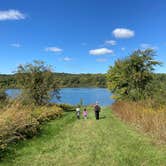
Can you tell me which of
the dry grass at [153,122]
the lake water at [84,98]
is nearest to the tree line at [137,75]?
the lake water at [84,98]

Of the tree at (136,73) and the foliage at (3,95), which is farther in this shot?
the tree at (136,73)

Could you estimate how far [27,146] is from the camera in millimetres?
9789

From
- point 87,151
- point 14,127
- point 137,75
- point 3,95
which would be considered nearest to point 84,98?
point 137,75

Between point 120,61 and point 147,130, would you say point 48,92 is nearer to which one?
point 120,61

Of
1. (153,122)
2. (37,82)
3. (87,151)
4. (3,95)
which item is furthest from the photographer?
(37,82)

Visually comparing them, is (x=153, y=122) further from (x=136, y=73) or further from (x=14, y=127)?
(x=136, y=73)

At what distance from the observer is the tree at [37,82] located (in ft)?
85.2

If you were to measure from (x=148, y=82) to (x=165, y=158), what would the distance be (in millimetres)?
24749

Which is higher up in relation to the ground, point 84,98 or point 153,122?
point 153,122

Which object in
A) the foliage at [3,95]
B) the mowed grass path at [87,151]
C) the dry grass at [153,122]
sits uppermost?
the foliage at [3,95]

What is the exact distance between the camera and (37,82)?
26.6m

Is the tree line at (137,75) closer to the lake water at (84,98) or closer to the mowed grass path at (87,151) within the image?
the lake water at (84,98)

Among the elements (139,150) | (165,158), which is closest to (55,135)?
(139,150)

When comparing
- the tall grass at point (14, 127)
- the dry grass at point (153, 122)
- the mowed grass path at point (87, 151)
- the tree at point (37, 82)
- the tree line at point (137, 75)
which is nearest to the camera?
the mowed grass path at point (87, 151)
